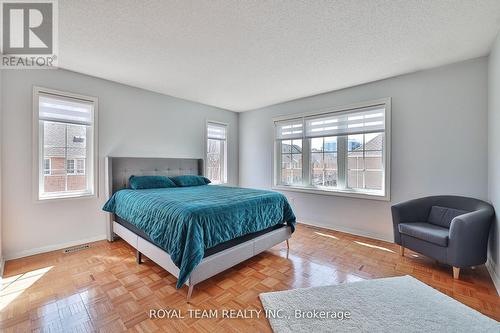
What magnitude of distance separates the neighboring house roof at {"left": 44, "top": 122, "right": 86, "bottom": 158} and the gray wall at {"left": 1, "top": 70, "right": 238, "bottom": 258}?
0.64 ft

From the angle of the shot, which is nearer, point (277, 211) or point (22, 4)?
point (22, 4)

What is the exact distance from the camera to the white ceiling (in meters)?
1.83

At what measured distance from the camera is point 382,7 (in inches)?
71.4

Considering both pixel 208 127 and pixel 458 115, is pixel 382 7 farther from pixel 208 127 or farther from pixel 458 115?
pixel 208 127

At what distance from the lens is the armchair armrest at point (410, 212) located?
9.16 ft

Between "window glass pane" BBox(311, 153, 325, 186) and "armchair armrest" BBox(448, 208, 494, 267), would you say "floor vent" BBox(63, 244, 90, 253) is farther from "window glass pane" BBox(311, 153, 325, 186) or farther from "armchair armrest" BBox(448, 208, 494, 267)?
"armchair armrest" BBox(448, 208, 494, 267)

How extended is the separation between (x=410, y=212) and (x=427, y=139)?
3.49ft

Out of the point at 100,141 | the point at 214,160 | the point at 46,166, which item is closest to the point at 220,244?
the point at 100,141

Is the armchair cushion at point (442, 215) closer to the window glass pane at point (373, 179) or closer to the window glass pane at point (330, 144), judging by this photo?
the window glass pane at point (373, 179)

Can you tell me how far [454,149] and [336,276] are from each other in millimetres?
2295

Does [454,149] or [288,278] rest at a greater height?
[454,149]

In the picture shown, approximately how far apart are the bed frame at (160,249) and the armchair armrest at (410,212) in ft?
4.50

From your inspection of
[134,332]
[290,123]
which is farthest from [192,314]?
[290,123]

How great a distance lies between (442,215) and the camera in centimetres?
272
